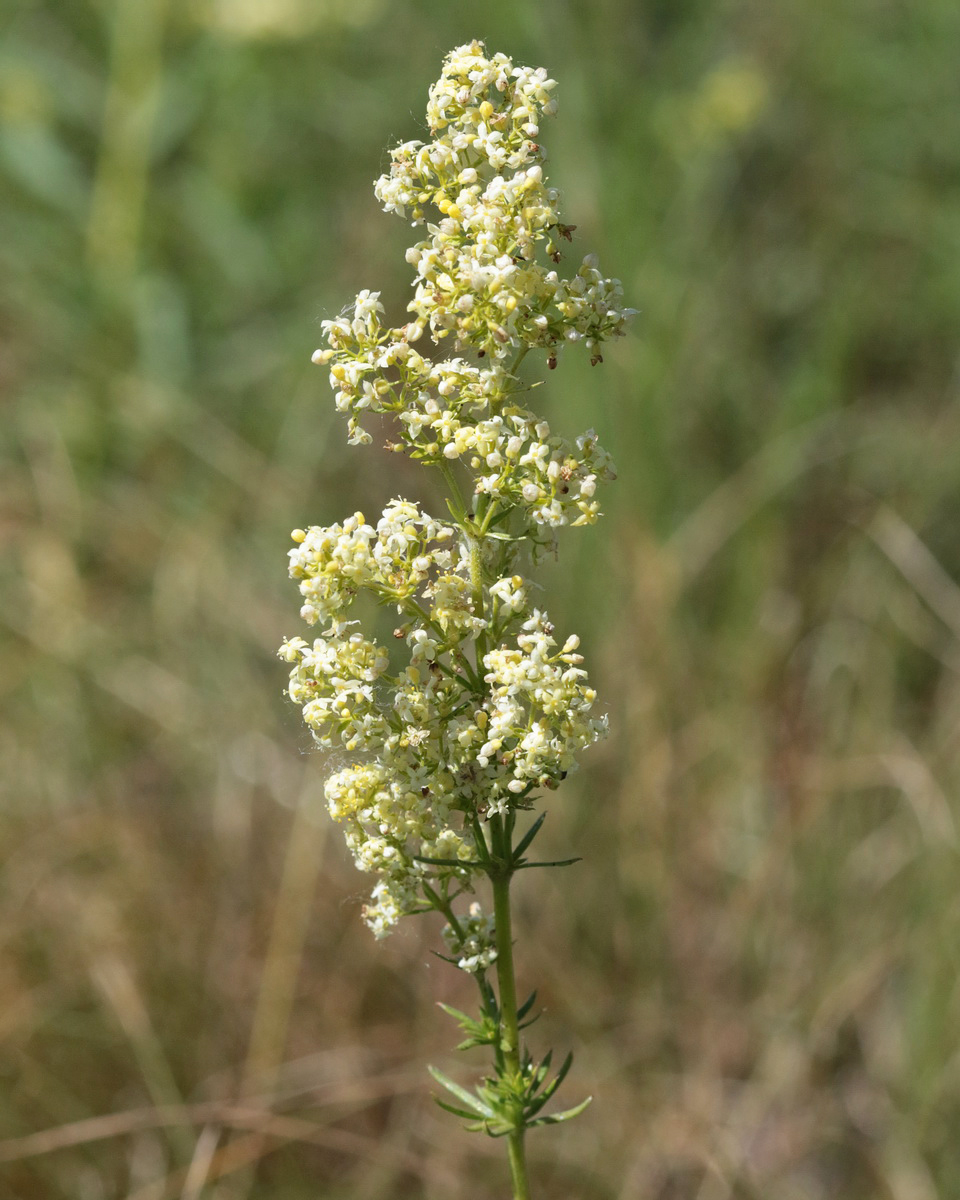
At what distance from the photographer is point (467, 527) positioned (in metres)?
1.74

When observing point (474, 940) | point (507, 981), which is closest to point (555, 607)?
point (474, 940)

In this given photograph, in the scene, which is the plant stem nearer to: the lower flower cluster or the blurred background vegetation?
the lower flower cluster

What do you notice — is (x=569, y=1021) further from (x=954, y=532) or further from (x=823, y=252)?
(x=823, y=252)

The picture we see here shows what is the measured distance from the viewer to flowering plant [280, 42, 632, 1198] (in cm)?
162

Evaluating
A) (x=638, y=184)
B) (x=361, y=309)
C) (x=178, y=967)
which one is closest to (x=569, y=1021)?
(x=178, y=967)

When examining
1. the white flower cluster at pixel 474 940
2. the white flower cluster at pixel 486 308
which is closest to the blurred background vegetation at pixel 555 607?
the white flower cluster at pixel 474 940

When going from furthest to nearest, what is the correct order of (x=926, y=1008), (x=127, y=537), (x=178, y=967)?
1. (x=127, y=537)
2. (x=178, y=967)
3. (x=926, y=1008)

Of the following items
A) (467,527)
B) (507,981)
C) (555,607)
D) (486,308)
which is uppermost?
(555,607)

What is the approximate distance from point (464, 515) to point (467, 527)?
0.7 inches

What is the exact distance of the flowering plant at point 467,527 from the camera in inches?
64.0

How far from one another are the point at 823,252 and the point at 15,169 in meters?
4.69

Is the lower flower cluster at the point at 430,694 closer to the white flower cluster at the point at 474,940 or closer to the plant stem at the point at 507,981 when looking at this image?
the plant stem at the point at 507,981

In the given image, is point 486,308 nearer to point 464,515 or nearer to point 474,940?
point 464,515

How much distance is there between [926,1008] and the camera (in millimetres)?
3873
